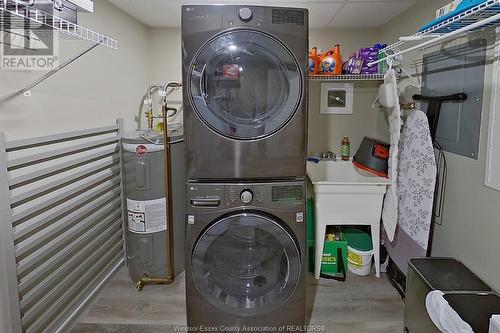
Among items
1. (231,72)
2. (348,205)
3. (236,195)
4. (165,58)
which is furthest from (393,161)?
(165,58)

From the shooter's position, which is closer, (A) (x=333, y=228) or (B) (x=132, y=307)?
(B) (x=132, y=307)

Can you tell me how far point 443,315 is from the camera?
1.57 meters

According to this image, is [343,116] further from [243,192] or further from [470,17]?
[243,192]

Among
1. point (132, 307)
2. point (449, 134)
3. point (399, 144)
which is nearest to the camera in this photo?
point (449, 134)

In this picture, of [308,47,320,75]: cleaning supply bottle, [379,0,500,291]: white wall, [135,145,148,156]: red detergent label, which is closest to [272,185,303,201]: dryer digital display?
[379,0,500,291]: white wall

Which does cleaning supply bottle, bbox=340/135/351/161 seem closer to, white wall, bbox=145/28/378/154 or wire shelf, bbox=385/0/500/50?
white wall, bbox=145/28/378/154

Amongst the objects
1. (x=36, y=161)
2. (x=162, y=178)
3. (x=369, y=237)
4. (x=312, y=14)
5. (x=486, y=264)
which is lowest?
(x=369, y=237)

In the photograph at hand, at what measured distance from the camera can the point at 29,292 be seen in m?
1.74

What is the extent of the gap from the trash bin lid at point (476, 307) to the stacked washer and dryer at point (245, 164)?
726 mm

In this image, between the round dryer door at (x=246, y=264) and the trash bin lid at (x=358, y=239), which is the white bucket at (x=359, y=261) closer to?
the trash bin lid at (x=358, y=239)

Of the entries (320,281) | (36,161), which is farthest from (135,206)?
(320,281)

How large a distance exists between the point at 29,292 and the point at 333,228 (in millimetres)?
2128

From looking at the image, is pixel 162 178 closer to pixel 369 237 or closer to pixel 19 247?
pixel 19 247

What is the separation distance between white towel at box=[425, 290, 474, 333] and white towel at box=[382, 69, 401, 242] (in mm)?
774
